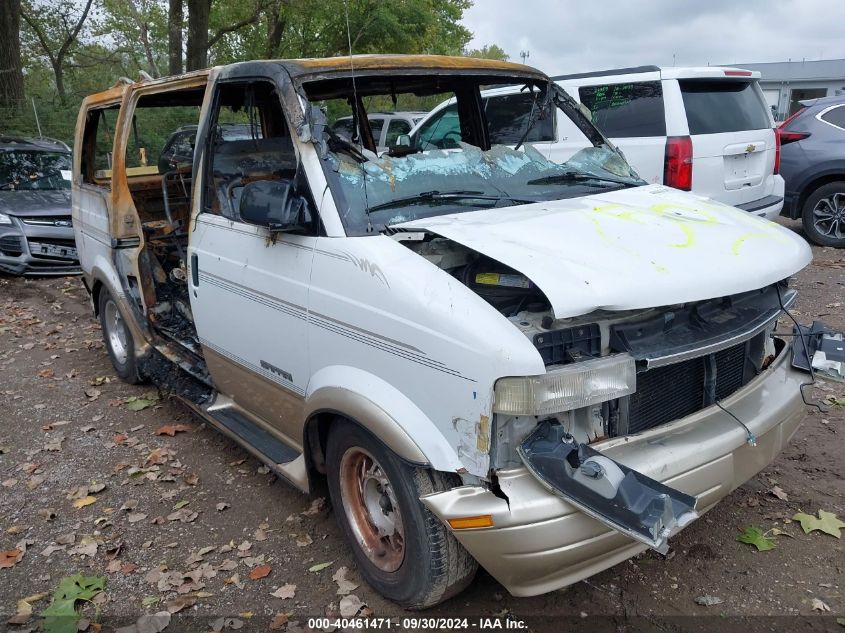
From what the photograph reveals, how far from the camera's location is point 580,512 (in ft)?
7.83

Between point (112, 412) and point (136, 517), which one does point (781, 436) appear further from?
point (112, 412)

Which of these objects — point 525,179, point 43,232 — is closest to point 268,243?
point 525,179

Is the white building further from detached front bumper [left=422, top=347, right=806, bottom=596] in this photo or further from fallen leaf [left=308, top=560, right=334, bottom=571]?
fallen leaf [left=308, top=560, right=334, bottom=571]

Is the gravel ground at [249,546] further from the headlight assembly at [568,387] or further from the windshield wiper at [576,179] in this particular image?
the windshield wiper at [576,179]

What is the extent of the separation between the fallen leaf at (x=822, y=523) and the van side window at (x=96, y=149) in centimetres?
514

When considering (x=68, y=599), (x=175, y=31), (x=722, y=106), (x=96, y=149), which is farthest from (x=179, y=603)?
(x=175, y=31)

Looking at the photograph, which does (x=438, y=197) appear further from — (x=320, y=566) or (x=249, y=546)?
(x=249, y=546)

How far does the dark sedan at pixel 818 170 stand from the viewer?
9219 mm

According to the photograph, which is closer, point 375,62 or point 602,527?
point 602,527

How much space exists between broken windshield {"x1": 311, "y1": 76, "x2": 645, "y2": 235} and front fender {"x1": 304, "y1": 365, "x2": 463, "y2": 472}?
625mm

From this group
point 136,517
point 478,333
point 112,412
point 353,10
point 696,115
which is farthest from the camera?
point 353,10

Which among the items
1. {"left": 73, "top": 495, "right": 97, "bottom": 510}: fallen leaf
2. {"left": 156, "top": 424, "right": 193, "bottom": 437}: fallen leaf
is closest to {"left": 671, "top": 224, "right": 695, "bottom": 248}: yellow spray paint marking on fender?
{"left": 73, "top": 495, "right": 97, "bottom": 510}: fallen leaf

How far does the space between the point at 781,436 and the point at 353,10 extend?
20.9 meters

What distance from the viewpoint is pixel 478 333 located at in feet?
7.84
